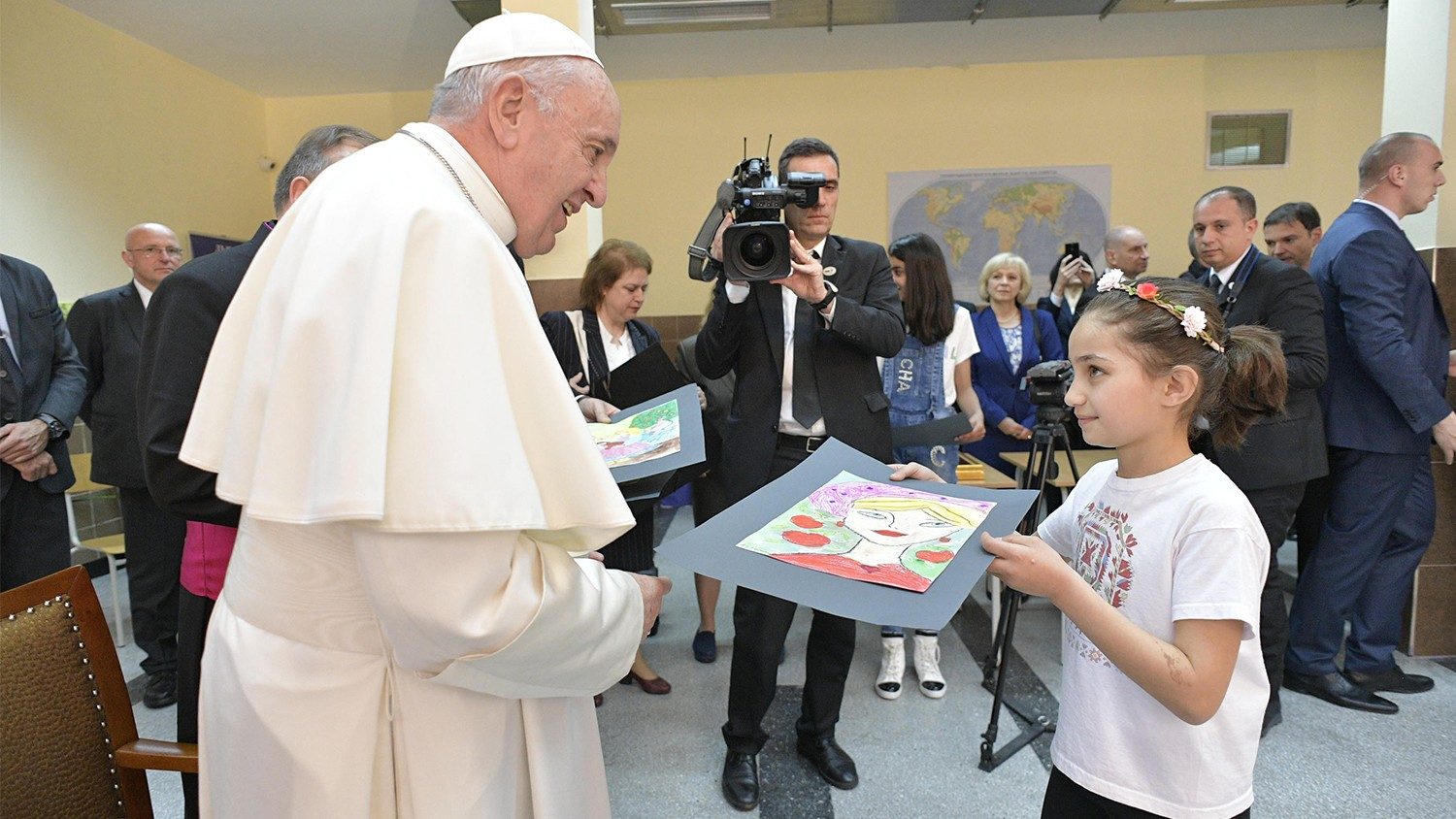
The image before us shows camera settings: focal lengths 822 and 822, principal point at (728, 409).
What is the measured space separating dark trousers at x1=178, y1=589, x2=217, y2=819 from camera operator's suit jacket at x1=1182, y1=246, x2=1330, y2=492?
2.88 meters

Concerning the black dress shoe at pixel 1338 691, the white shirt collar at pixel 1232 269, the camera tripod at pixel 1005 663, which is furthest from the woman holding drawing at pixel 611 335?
the black dress shoe at pixel 1338 691

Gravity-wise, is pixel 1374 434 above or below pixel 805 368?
below

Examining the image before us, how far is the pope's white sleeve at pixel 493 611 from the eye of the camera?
83 centimetres

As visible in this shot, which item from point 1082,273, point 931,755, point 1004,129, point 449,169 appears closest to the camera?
point 449,169

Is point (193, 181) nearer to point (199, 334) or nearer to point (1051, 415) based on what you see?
point (199, 334)

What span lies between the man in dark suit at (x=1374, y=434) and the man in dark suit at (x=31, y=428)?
457 cm

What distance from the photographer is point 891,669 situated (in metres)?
3.16

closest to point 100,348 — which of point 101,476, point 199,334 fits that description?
point 101,476

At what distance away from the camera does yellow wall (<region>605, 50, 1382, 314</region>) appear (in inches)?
270

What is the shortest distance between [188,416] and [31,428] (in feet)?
6.69

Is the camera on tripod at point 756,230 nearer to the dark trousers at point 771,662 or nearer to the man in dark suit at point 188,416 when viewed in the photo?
the dark trousers at point 771,662

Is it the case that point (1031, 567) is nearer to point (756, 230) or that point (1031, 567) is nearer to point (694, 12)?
point (756, 230)

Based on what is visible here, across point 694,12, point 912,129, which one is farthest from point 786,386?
point 912,129

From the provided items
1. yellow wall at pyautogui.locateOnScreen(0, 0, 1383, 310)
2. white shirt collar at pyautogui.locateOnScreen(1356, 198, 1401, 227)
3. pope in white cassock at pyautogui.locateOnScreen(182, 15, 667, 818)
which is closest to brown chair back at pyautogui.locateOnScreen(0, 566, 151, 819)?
pope in white cassock at pyautogui.locateOnScreen(182, 15, 667, 818)
